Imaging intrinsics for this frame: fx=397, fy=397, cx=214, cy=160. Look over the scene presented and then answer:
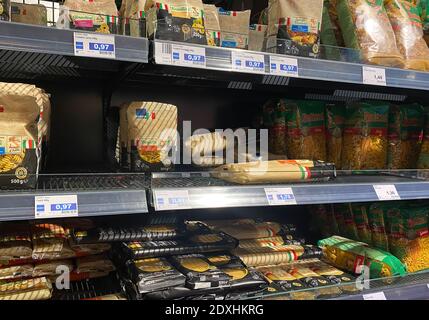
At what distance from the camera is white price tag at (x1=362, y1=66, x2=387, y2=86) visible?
1.31 metres

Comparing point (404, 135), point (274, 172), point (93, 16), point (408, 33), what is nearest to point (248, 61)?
point (274, 172)

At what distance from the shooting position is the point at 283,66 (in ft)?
3.90

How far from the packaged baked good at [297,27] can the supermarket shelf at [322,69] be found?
80 mm

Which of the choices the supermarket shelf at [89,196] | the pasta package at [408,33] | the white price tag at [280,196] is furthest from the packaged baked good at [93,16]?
the pasta package at [408,33]

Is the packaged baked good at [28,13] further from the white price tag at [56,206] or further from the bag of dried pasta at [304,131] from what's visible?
the bag of dried pasta at [304,131]

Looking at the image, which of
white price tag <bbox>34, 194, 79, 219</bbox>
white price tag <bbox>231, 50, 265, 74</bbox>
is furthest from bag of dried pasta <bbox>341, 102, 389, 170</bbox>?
white price tag <bbox>34, 194, 79, 219</bbox>

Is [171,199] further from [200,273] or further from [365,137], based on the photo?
[365,137]

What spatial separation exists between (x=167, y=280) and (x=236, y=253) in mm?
335

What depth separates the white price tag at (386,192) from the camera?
1.28 meters

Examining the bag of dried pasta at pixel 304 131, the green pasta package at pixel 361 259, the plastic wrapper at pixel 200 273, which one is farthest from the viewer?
the bag of dried pasta at pixel 304 131

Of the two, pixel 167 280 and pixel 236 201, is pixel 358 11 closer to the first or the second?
pixel 236 201

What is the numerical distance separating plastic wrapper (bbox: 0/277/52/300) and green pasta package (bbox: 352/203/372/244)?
1.18 metres

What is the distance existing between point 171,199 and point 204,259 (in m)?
0.30

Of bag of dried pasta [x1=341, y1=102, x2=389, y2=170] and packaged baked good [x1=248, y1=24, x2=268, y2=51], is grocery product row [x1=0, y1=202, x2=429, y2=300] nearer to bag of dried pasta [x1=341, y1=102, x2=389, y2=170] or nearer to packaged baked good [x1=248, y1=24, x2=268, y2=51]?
bag of dried pasta [x1=341, y1=102, x2=389, y2=170]
